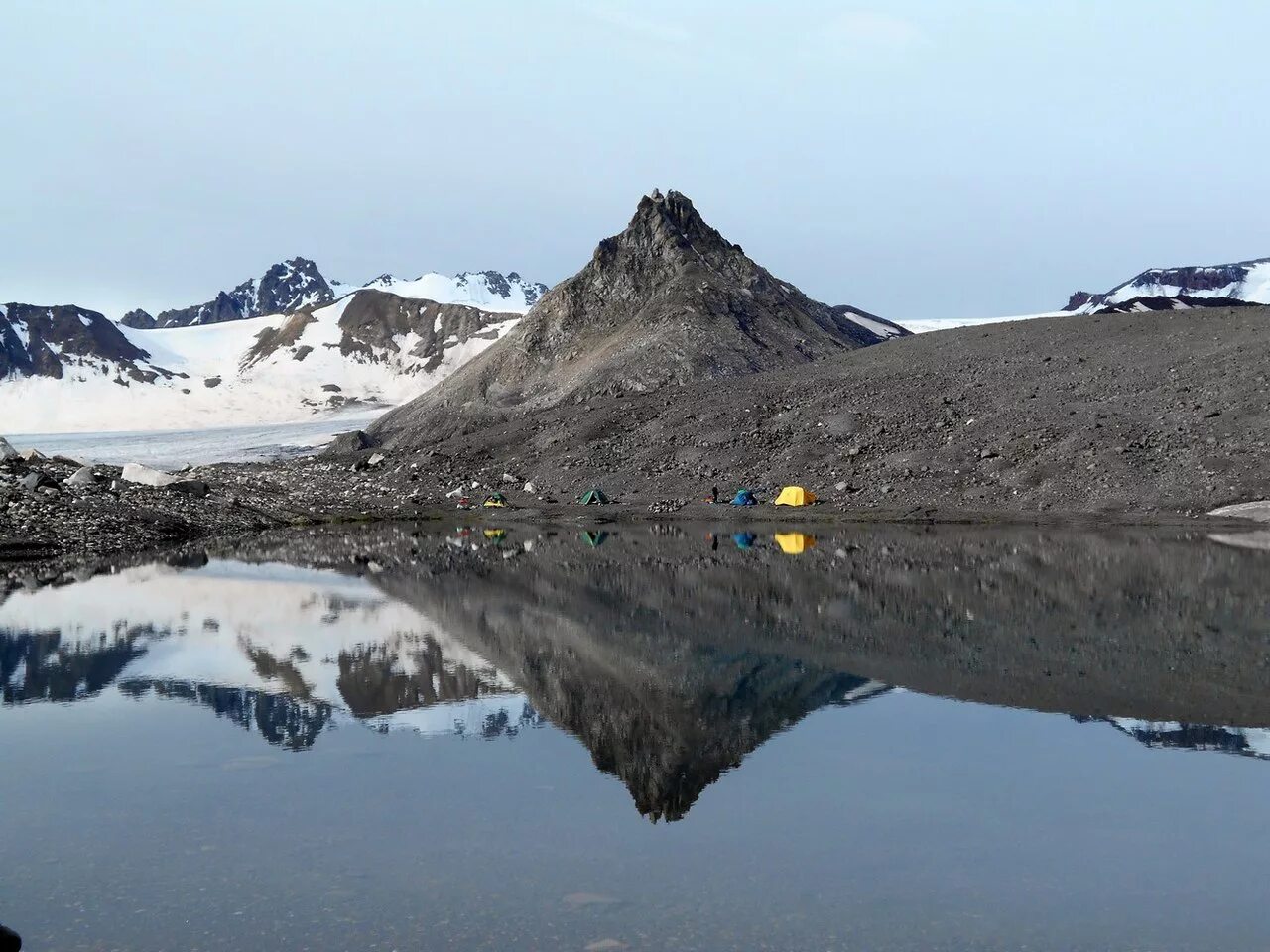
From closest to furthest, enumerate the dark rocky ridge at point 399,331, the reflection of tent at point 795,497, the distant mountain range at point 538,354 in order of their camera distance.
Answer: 1. the reflection of tent at point 795,497
2. the distant mountain range at point 538,354
3. the dark rocky ridge at point 399,331

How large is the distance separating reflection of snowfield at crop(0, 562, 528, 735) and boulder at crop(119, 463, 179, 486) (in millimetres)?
24245

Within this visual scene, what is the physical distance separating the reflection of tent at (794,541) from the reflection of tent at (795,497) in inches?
413

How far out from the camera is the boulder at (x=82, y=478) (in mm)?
47816

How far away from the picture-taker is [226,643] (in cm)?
2136

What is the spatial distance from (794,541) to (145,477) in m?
33.8

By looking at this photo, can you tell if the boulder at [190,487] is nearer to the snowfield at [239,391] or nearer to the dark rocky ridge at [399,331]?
the snowfield at [239,391]

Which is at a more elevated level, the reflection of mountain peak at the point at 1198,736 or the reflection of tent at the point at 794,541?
the reflection of mountain peak at the point at 1198,736

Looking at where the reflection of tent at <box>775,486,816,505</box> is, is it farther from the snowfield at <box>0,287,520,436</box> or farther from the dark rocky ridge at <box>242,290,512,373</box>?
the dark rocky ridge at <box>242,290,512,373</box>

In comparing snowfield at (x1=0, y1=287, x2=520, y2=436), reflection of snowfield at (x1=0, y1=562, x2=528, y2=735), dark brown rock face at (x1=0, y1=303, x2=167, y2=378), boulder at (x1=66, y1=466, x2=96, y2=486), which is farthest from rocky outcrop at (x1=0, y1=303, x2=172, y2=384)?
reflection of snowfield at (x1=0, y1=562, x2=528, y2=735)

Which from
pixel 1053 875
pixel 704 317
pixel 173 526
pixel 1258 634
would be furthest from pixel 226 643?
pixel 704 317

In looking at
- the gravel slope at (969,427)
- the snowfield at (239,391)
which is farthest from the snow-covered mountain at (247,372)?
the gravel slope at (969,427)

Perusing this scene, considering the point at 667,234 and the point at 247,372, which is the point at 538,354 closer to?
the point at 667,234

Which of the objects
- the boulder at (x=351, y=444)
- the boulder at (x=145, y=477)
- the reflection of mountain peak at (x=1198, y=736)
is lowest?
the reflection of mountain peak at (x=1198, y=736)

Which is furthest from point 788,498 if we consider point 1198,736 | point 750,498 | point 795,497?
point 1198,736
